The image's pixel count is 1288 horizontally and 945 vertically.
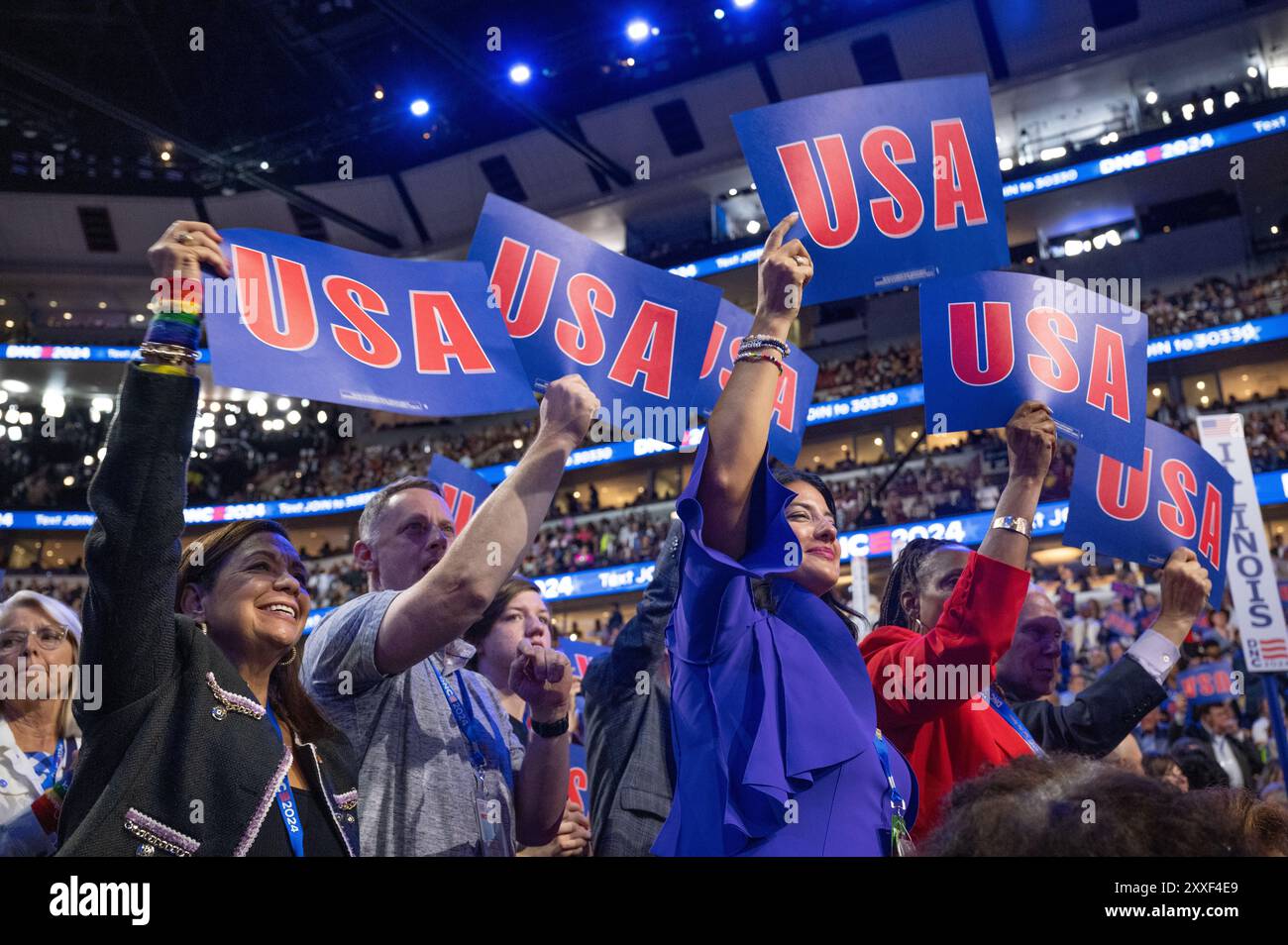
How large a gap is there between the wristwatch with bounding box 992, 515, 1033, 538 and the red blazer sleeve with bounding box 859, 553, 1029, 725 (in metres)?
0.30

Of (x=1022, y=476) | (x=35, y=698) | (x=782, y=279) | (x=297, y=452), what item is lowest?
(x=35, y=698)

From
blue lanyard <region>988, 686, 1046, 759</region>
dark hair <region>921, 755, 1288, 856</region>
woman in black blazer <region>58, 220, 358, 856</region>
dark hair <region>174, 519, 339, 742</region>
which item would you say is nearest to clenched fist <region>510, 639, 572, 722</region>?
dark hair <region>174, 519, 339, 742</region>

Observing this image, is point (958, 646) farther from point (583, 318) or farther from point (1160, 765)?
point (1160, 765)

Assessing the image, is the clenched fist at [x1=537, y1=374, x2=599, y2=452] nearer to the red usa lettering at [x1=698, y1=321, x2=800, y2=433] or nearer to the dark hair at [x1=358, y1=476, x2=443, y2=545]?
the dark hair at [x1=358, y1=476, x2=443, y2=545]

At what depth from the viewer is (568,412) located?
2.02 m

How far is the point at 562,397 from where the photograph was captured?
6.75ft

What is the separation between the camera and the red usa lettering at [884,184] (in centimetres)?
281

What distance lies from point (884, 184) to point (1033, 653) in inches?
54.6

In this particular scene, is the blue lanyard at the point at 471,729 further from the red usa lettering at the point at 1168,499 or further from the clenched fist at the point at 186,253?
the red usa lettering at the point at 1168,499

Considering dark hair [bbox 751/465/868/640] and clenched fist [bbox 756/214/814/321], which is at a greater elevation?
clenched fist [bbox 756/214/814/321]

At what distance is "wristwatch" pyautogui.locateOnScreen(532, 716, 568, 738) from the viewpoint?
225cm

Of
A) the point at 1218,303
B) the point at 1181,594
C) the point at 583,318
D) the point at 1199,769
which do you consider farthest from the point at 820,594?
the point at 1218,303
